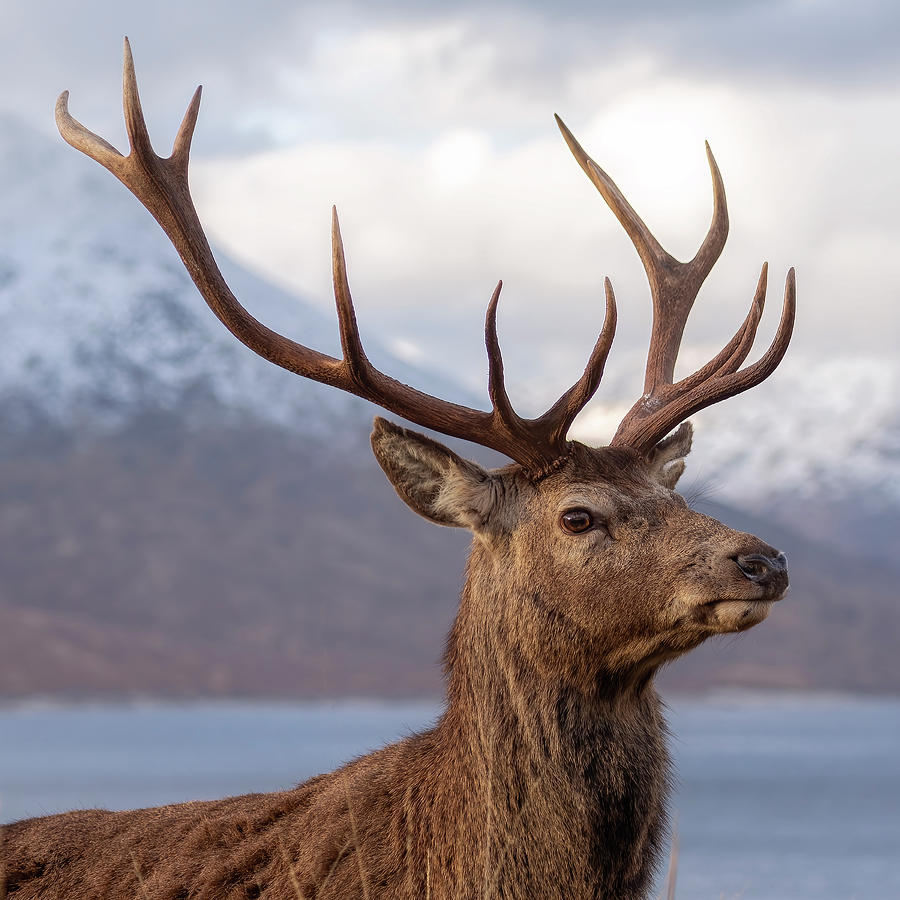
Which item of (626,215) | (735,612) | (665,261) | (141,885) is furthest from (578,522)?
(626,215)

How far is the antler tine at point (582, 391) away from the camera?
6031 mm

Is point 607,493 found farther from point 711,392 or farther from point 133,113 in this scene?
point 133,113

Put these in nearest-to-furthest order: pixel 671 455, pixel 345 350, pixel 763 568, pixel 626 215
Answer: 1. pixel 763 568
2. pixel 345 350
3. pixel 671 455
4. pixel 626 215

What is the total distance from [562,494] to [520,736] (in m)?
0.97

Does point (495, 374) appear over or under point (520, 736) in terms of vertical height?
over

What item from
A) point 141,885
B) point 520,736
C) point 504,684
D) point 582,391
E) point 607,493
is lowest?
point 141,885

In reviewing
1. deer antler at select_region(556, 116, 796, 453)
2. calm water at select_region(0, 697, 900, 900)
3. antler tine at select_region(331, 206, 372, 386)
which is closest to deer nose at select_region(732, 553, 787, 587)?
deer antler at select_region(556, 116, 796, 453)

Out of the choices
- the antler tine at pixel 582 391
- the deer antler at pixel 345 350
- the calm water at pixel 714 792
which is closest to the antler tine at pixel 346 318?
the deer antler at pixel 345 350

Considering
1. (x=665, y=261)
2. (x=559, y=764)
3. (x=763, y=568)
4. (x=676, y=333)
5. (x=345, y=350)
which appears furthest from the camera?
(x=665, y=261)

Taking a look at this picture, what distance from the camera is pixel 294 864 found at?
5.53 meters

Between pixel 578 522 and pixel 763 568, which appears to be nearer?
pixel 763 568

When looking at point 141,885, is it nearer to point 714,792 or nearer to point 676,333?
point 676,333

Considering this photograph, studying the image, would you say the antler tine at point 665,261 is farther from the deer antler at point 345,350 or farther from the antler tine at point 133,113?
the antler tine at point 133,113

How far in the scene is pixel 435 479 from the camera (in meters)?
5.96
